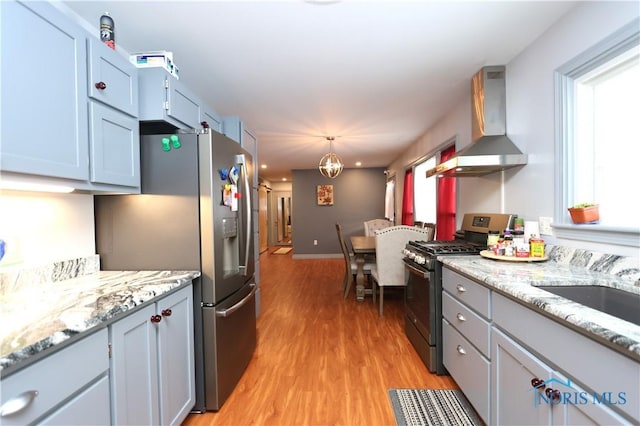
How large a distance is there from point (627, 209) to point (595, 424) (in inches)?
44.7

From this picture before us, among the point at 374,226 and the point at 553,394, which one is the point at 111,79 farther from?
the point at 374,226

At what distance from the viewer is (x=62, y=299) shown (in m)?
1.12

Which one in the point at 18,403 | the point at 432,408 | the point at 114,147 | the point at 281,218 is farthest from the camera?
the point at 281,218

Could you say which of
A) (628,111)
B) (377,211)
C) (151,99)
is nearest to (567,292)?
(628,111)

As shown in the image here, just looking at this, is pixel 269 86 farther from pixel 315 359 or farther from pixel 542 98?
pixel 315 359

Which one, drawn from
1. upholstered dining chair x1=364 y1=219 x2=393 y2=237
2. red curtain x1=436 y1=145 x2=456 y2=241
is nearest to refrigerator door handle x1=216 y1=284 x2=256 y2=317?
red curtain x1=436 y1=145 x2=456 y2=241

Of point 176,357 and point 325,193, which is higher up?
point 325,193

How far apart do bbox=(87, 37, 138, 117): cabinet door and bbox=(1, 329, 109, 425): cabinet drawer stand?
107 centimetres

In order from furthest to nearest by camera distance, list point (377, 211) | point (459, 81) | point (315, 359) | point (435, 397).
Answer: point (377, 211) → point (459, 81) → point (315, 359) → point (435, 397)

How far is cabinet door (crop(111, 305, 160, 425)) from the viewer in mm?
1063

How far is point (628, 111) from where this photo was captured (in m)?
1.39

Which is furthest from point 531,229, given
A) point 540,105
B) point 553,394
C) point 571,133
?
point 553,394

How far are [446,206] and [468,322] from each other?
90.4 inches

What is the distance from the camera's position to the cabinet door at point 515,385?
3.40ft
